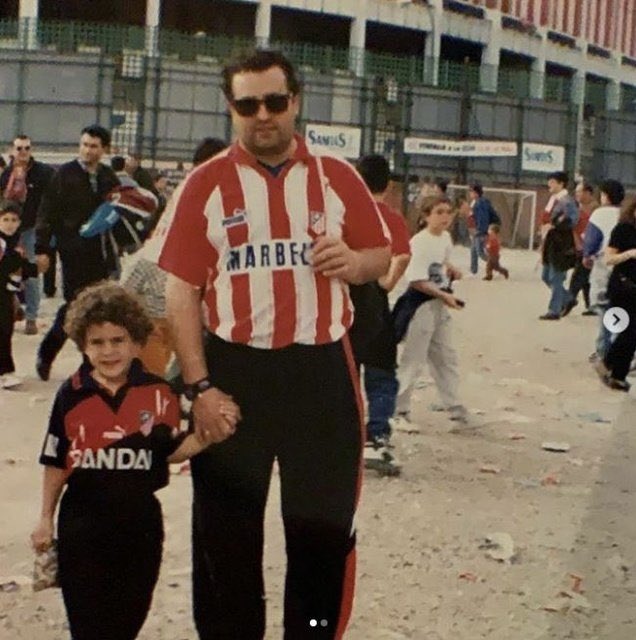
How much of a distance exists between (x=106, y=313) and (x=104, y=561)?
67 centimetres

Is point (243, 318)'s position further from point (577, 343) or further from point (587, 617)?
point (577, 343)

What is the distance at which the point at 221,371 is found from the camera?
4.19 meters

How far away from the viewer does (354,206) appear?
4223mm

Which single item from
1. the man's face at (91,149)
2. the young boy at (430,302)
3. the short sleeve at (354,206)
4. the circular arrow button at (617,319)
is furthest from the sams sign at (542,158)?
the short sleeve at (354,206)

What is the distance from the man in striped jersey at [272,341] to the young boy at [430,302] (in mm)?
5262

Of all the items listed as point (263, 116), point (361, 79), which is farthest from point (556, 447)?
point (361, 79)

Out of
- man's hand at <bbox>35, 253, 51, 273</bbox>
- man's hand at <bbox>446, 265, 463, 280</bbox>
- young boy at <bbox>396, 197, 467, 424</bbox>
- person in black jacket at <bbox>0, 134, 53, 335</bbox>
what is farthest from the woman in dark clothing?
person in black jacket at <bbox>0, 134, 53, 335</bbox>

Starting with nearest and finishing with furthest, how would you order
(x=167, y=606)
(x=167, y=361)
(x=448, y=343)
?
1. (x=167, y=606)
2. (x=167, y=361)
3. (x=448, y=343)

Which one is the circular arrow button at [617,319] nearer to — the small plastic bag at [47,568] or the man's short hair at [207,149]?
the man's short hair at [207,149]

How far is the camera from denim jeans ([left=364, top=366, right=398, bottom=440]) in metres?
8.15

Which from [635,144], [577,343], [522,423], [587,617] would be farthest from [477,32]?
[587,617]

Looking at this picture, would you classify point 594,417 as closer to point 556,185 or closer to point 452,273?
point 452,273

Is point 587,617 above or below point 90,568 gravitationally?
below

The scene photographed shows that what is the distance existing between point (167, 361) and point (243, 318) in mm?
3809
